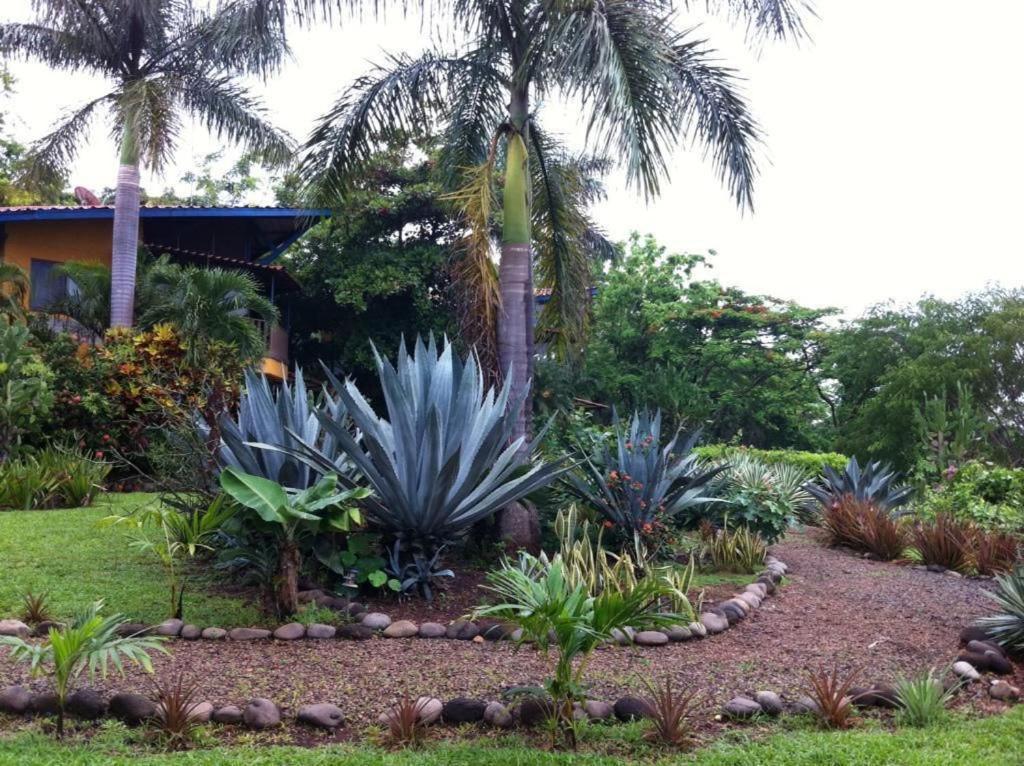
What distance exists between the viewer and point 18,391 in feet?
38.7

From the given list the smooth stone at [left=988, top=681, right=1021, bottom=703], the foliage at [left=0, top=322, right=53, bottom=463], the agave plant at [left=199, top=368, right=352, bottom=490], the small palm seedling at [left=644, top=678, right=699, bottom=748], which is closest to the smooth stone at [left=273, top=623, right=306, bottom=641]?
the agave plant at [left=199, top=368, right=352, bottom=490]

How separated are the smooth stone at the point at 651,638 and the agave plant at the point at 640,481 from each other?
1.72 meters

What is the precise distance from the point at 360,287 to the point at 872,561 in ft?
46.0

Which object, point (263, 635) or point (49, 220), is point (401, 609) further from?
point (49, 220)

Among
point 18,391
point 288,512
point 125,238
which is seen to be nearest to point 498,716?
point 288,512

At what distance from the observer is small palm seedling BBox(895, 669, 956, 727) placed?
465 centimetres

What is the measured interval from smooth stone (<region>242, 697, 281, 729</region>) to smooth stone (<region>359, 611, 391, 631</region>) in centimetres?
163

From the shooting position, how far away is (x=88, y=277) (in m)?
16.8

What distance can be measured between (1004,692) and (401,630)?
3.74 metres

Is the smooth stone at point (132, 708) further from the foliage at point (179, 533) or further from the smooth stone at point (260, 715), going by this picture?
the foliage at point (179, 533)

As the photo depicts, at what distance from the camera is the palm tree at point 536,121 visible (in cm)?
841

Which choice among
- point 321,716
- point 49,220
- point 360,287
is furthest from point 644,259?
point 321,716

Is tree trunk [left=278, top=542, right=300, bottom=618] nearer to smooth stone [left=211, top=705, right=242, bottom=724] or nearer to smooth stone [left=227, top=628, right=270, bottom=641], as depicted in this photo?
smooth stone [left=227, top=628, right=270, bottom=641]

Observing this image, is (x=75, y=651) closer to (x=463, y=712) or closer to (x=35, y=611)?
(x=463, y=712)
